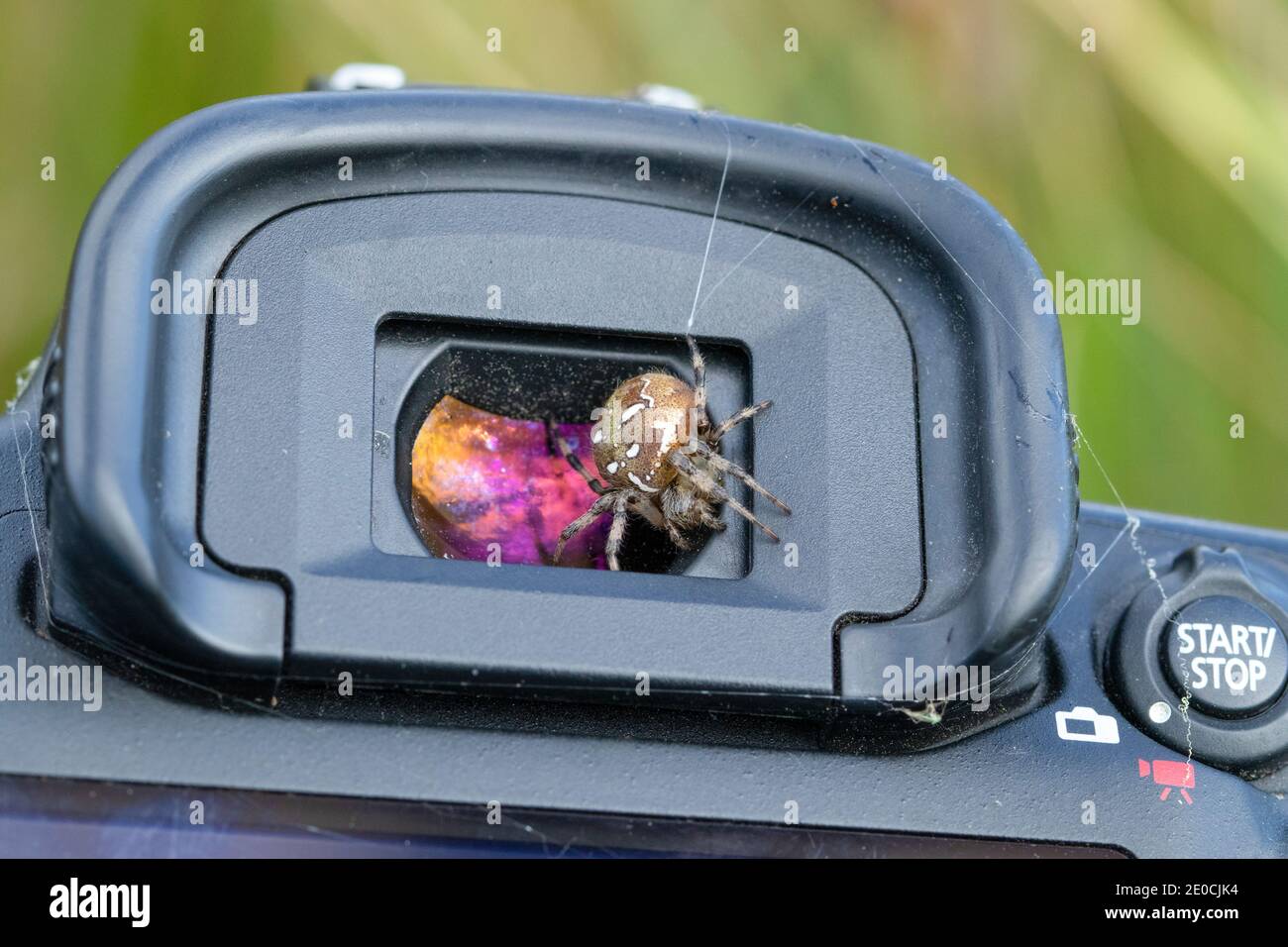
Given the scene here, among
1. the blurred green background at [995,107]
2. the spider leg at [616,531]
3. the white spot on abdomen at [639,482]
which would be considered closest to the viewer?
the spider leg at [616,531]

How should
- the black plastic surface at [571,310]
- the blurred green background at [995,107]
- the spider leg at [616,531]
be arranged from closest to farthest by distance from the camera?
the black plastic surface at [571,310] → the spider leg at [616,531] → the blurred green background at [995,107]

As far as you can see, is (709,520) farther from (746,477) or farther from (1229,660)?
(1229,660)

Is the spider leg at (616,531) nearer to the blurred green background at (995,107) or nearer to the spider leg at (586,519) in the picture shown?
the spider leg at (586,519)

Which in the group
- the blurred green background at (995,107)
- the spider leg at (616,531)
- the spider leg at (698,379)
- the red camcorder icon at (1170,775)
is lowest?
the red camcorder icon at (1170,775)

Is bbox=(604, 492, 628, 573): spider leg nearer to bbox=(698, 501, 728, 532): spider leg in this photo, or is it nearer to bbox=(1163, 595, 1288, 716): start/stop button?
bbox=(698, 501, 728, 532): spider leg

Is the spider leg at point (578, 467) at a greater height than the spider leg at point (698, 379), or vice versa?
the spider leg at point (698, 379)

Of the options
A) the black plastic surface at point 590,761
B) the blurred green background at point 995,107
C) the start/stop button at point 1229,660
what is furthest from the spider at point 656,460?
the blurred green background at point 995,107

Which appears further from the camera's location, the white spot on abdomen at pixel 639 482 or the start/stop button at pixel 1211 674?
the white spot on abdomen at pixel 639 482

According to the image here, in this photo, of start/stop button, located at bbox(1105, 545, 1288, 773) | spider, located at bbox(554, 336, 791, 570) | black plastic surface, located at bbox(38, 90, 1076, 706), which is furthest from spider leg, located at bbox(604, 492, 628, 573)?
start/stop button, located at bbox(1105, 545, 1288, 773)

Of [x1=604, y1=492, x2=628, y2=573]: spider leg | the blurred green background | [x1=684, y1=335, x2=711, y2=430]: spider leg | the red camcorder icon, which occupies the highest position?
the blurred green background
